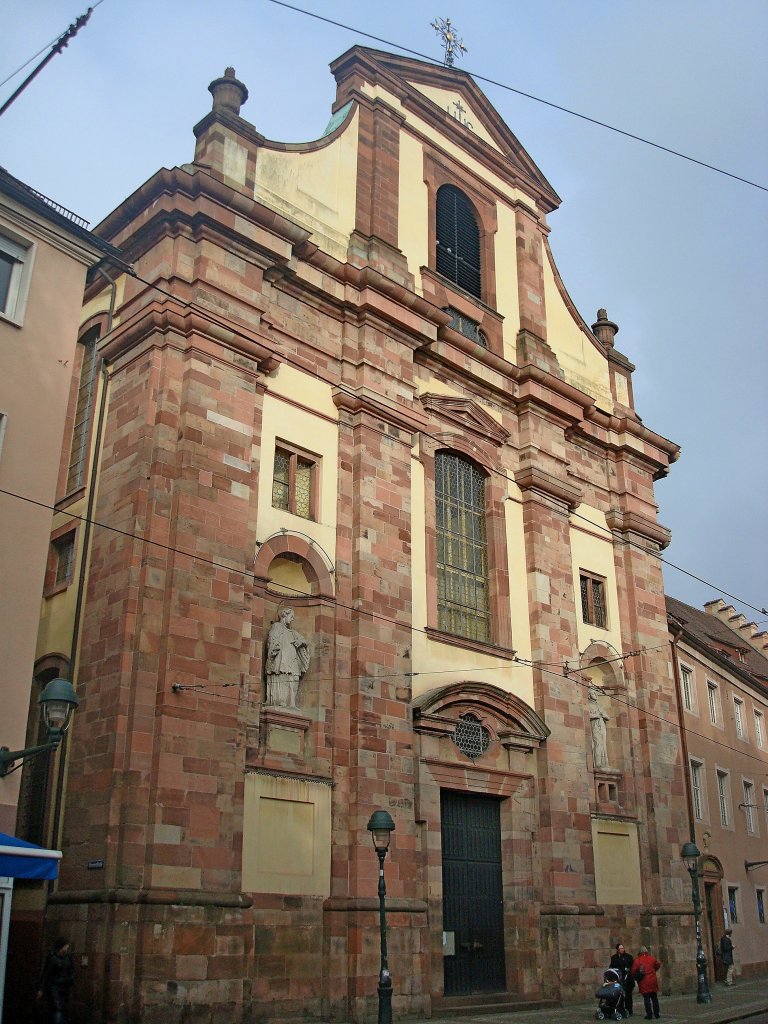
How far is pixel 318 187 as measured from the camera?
22.5m

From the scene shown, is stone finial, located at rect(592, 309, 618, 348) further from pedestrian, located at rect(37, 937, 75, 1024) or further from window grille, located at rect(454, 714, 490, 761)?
pedestrian, located at rect(37, 937, 75, 1024)

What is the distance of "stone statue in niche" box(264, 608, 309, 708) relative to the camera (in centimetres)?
1823

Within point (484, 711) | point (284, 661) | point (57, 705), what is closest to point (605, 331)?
point (484, 711)

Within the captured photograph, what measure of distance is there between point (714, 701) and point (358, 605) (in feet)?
64.1

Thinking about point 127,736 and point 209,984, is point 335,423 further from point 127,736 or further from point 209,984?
point 209,984

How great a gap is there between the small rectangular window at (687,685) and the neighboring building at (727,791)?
3 cm

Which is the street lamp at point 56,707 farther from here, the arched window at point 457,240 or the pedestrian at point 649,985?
the arched window at point 457,240

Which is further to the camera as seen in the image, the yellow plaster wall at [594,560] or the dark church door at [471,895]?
the yellow plaster wall at [594,560]

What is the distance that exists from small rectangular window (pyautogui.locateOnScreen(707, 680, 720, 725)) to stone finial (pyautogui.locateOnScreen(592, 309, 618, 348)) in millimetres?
11721

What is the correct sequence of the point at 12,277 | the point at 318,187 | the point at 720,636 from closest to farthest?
the point at 12,277
the point at 318,187
the point at 720,636

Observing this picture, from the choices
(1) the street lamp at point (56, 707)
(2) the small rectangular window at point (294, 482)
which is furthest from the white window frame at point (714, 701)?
(1) the street lamp at point (56, 707)

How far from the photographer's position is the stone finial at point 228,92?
21.0 m

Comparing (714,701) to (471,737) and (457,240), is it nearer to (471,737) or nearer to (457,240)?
(471,737)

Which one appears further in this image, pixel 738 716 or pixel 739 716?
pixel 739 716
